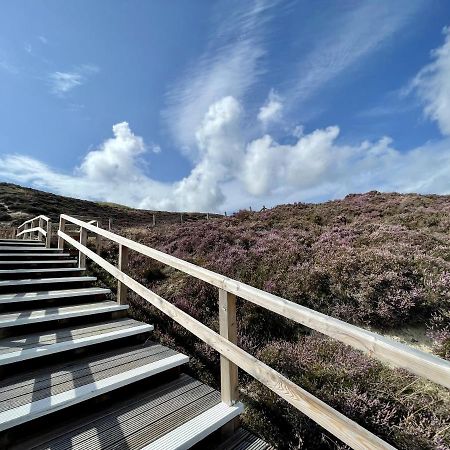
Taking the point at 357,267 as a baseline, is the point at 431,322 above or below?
below

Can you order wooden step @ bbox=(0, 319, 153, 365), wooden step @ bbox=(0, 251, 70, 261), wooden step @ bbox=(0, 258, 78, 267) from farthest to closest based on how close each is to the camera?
wooden step @ bbox=(0, 251, 70, 261) → wooden step @ bbox=(0, 258, 78, 267) → wooden step @ bbox=(0, 319, 153, 365)

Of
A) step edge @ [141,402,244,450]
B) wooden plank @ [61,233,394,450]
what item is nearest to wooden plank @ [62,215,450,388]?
wooden plank @ [61,233,394,450]

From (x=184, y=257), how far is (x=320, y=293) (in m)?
3.88

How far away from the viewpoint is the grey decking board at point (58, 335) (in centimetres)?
349

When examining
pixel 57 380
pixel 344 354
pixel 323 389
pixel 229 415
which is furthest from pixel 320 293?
pixel 57 380

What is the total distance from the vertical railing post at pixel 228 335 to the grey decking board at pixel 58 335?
1951 mm

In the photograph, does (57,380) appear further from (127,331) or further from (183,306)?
(183,306)

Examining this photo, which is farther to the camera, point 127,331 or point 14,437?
point 127,331

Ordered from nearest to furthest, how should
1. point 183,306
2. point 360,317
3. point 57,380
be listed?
point 57,380, point 360,317, point 183,306

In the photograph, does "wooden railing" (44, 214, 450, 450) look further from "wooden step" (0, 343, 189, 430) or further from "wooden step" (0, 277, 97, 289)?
"wooden step" (0, 277, 97, 289)

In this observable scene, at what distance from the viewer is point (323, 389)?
3326mm

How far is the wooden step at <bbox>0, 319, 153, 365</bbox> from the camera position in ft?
10.7

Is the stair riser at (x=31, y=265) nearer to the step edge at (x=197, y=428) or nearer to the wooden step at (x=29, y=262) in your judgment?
the wooden step at (x=29, y=262)

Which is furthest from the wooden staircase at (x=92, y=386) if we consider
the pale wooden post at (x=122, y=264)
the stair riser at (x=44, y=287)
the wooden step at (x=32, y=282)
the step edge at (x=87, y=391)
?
the stair riser at (x=44, y=287)
